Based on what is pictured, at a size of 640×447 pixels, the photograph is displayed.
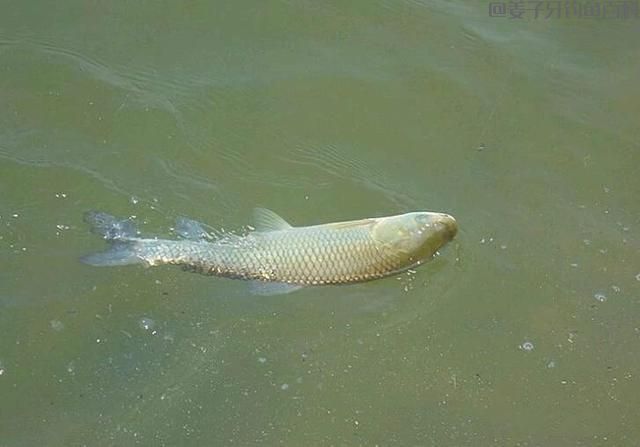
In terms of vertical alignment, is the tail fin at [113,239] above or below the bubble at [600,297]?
above

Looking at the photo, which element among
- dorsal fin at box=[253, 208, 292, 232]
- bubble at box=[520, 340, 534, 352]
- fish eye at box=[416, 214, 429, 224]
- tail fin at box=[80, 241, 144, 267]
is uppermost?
fish eye at box=[416, 214, 429, 224]

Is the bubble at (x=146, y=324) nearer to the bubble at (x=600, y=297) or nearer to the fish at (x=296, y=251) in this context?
the fish at (x=296, y=251)

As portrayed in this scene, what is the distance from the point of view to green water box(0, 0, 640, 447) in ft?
14.4

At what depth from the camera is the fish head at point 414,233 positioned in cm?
468

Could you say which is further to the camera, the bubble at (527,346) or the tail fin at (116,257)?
the bubble at (527,346)

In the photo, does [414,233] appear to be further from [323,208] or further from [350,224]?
[323,208]

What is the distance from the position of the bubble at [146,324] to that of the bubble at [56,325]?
16.8 inches

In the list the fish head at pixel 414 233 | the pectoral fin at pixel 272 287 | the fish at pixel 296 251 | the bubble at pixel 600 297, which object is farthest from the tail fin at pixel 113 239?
the bubble at pixel 600 297

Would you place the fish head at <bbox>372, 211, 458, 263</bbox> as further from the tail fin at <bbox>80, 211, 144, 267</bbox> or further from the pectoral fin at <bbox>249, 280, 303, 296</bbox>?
the tail fin at <bbox>80, 211, 144, 267</bbox>

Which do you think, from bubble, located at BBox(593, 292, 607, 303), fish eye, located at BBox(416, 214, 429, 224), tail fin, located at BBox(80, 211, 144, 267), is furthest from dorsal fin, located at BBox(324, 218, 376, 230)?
bubble, located at BBox(593, 292, 607, 303)

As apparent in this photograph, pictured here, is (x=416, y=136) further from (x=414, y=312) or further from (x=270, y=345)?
(x=270, y=345)

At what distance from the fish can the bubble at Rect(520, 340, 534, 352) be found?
80 centimetres

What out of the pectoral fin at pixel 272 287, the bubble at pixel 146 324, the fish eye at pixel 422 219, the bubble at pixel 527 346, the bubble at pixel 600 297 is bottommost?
the bubble at pixel 527 346

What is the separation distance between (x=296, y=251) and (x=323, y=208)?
744 mm
